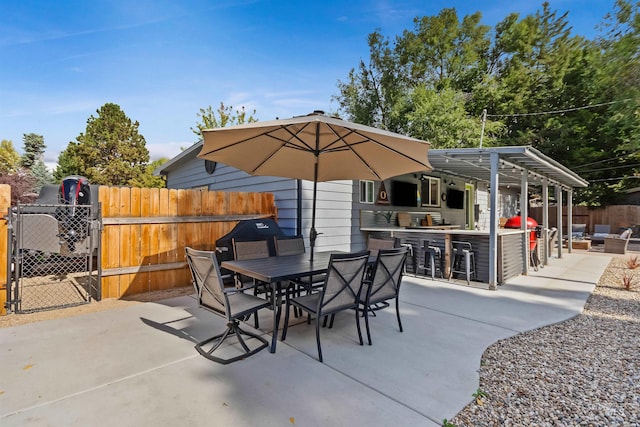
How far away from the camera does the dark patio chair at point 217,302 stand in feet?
8.86

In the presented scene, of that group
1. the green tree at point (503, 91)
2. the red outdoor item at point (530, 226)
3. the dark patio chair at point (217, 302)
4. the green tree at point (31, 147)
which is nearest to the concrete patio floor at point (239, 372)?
the dark patio chair at point (217, 302)

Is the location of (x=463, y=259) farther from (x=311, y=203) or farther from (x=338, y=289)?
(x=338, y=289)

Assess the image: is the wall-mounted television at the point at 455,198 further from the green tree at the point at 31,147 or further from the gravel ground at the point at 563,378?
the green tree at the point at 31,147

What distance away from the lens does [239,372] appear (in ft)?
8.35

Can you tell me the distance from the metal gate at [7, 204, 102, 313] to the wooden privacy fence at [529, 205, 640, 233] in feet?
60.4

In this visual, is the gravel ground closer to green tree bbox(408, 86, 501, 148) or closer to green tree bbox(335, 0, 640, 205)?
green tree bbox(408, 86, 501, 148)

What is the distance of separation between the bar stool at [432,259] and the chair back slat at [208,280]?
15.2 feet

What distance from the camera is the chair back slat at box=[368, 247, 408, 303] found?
3189 millimetres

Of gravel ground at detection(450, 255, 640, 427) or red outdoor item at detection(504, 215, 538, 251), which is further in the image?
red outdoor item at detection(504, 215, 538, 251)

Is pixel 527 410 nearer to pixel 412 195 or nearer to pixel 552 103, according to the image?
pixel 412 195

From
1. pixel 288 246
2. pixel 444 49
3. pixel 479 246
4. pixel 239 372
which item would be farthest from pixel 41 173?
pixel 444 49

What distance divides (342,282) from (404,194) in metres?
6.18

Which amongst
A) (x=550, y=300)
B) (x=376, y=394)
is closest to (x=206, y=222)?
(x=376, y=394)

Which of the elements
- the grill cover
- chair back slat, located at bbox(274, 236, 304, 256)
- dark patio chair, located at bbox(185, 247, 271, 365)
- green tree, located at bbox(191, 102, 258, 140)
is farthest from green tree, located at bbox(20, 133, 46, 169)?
dark patio chair, located at bbox(185, 247, 271, 365)
